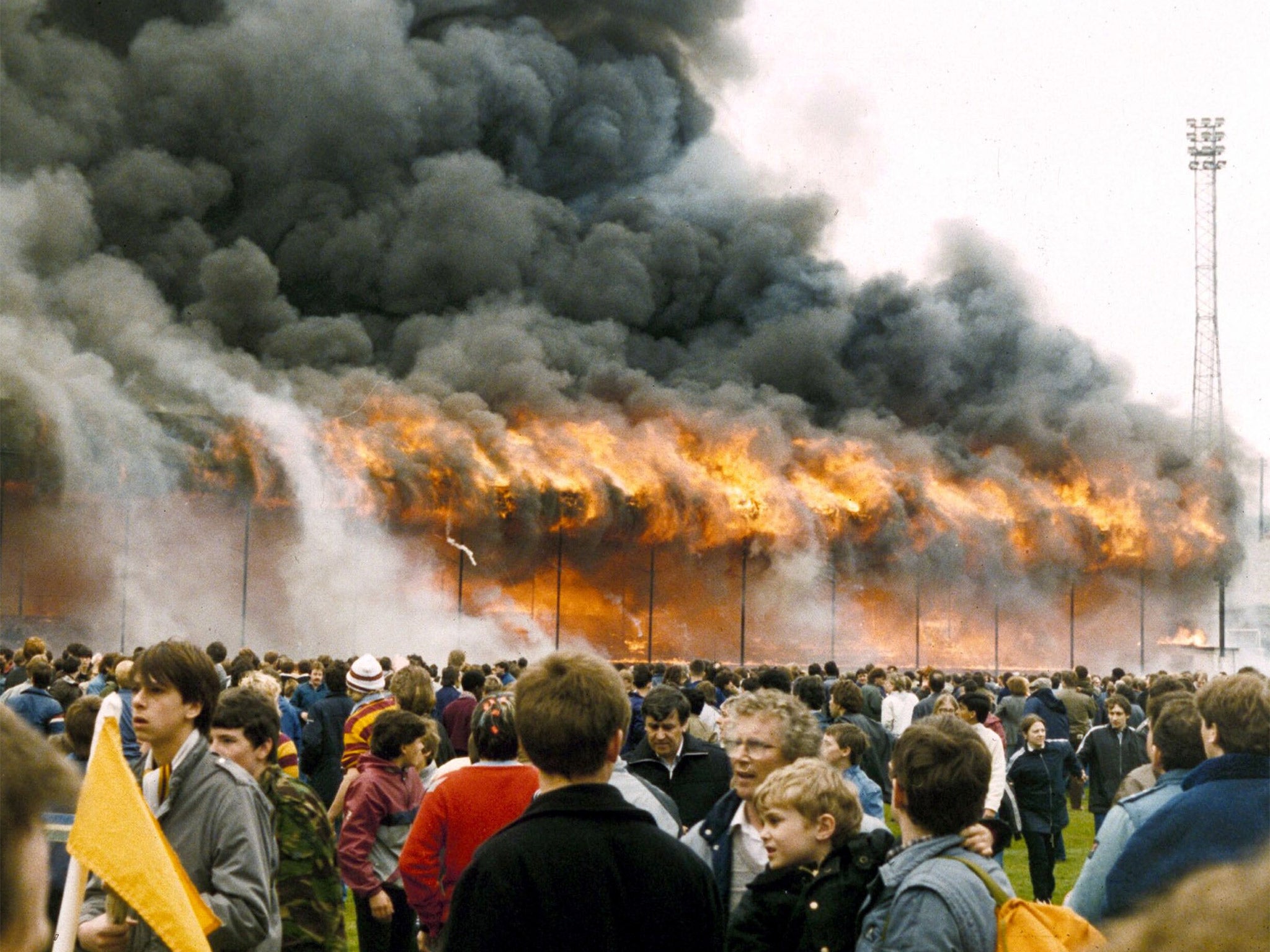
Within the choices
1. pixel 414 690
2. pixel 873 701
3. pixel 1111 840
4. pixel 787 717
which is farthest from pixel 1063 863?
pixel 1111 840

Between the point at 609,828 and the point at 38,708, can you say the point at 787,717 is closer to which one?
the point at 609,828

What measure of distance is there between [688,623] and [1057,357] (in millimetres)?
18091

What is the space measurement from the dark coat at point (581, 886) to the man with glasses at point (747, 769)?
1.27 metres

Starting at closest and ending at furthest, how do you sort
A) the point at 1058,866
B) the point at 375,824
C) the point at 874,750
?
the point at 375,824 < the point at 874,750 < the point at 1058,866

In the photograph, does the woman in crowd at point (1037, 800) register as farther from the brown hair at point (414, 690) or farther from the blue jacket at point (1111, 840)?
the blue jacket at point (1111, 840)

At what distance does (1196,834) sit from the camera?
3908 mm

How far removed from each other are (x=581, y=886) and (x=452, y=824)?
8.27 feet

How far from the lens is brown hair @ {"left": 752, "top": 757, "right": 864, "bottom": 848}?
4199mm

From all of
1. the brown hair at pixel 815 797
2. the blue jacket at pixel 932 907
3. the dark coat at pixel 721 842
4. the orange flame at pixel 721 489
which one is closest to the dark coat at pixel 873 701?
the dark coat at pixel 721 842

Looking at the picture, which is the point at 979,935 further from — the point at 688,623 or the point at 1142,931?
the point at 688,623

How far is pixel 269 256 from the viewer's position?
4888cm

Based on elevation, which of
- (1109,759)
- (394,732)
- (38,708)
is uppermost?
(394,732)

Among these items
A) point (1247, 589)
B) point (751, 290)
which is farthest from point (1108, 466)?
point (751, 290)

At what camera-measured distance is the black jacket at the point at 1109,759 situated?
11.7 metres
